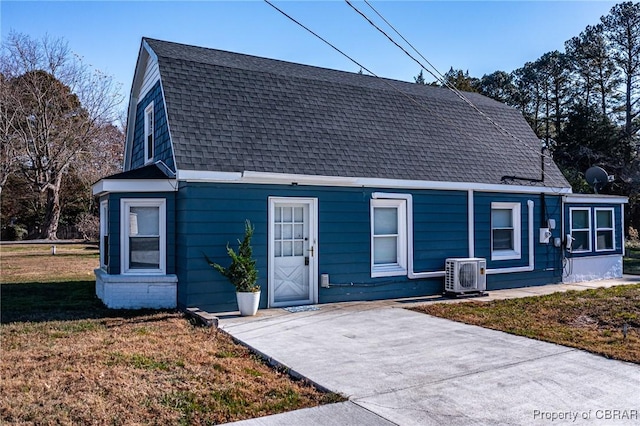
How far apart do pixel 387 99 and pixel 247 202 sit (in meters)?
5.25

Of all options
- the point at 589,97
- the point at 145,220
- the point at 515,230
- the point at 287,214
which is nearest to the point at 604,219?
the point at 515,230

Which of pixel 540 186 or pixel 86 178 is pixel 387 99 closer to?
pixel 540 186

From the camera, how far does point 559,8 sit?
9992mm

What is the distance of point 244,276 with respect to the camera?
8375 millimetres

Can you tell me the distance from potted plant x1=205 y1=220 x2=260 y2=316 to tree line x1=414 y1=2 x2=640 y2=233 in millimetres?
25168

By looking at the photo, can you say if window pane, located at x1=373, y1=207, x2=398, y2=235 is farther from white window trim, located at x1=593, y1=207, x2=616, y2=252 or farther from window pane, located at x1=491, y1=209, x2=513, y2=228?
white window trim, located at x1=593, y1=207, x2=616, y2=252

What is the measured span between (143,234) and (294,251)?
274 centimetres

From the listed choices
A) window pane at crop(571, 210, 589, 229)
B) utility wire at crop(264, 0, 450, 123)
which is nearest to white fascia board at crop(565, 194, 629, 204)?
window pane at crop(571, 210, 589, 229)

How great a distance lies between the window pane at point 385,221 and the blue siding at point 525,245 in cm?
216

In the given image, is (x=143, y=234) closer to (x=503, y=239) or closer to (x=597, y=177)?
(x=503, y=239)

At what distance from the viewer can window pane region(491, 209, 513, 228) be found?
12297 mm

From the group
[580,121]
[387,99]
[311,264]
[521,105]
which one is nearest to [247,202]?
[311,264]

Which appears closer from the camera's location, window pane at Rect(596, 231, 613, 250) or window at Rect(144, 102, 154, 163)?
window at Rect(144, 102, 154, 163)

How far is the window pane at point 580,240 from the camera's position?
13742 millimetres
